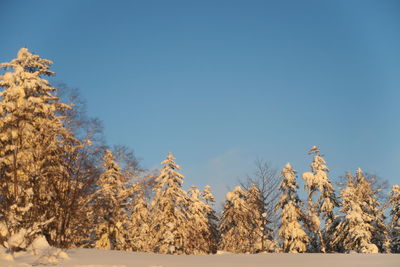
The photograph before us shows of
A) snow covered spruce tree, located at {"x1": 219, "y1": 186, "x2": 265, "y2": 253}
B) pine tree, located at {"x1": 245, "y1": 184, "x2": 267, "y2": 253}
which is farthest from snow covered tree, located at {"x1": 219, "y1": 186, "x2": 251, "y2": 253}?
pine tree, located at {"x1": 245, "y1": 184, "x2": 267, "y2": 253}

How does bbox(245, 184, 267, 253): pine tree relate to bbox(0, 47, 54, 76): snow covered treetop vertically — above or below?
below

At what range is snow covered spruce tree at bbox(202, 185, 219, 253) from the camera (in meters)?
36.8

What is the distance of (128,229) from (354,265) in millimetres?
27135

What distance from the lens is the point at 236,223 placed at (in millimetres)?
38906

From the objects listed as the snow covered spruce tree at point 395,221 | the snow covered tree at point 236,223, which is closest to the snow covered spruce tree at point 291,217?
the snow covered tree at point 236,223

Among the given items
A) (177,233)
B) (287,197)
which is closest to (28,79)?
(177,233)

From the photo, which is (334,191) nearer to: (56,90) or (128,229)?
(128,229)

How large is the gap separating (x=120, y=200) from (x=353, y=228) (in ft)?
68.7

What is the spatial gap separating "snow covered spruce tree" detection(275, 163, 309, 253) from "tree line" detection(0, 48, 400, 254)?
3.7 inches

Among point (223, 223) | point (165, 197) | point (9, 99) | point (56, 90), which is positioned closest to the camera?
point (9, 99)

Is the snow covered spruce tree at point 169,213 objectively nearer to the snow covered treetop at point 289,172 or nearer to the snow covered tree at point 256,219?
the snow covered tree at point 256,219

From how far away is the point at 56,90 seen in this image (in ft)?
57.9

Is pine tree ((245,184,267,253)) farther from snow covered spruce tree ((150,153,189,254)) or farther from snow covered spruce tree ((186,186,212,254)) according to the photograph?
snow covered spruce tree ((150,153,189,254))

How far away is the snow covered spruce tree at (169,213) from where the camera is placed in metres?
29.2
